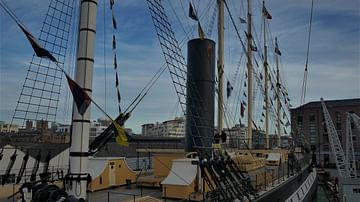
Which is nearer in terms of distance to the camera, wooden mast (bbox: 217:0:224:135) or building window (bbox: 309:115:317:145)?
wooden mast (bbox: 217:0:224:135)

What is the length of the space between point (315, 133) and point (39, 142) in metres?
68.1

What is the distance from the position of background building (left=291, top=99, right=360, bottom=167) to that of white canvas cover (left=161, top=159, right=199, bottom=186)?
188 ft

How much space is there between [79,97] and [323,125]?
226 ft

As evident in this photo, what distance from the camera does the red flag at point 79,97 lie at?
6523mm

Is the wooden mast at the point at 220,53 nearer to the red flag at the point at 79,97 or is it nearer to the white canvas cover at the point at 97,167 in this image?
the white canvas cover at the point at 97,167

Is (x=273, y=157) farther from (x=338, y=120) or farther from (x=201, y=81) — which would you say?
(x=338, y=120)

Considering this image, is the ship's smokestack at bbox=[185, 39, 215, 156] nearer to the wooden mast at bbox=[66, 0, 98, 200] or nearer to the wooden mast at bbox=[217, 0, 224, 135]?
the wooden mast at bbox=[217, 0, 224, 135]

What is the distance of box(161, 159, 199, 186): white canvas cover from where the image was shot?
411 inches

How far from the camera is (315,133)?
7031cm

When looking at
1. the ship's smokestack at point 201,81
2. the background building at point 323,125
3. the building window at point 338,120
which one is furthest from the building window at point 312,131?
the ship's smokestack at point 201,81

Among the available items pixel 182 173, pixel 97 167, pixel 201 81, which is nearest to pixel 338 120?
pixel 201 81

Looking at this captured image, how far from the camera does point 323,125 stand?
67.7m

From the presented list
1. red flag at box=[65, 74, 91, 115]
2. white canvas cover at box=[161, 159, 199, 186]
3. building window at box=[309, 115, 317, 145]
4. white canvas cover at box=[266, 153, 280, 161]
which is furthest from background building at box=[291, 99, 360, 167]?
red flag at box=[65, 74, 91, 115]

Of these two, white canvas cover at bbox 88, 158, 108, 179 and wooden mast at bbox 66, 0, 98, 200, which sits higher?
wooden mast at bbox 66, 0, 98, 200
